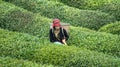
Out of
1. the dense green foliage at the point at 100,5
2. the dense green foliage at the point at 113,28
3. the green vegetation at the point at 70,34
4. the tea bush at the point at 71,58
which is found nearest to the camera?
the tea bush at the point at 71,58

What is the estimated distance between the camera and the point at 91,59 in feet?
42.4

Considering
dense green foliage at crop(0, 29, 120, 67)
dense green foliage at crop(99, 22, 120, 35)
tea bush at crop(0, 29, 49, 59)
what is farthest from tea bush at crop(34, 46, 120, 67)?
dense green foliage at crop(99, 22, 120, 35)

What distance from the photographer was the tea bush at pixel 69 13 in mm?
19969

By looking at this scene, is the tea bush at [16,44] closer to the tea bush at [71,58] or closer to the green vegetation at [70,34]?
the green vegetation at [70,34]

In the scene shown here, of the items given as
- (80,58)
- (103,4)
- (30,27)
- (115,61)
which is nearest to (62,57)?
(80,58)

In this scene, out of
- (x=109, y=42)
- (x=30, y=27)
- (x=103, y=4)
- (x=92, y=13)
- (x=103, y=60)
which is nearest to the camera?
(x=103, y=60)

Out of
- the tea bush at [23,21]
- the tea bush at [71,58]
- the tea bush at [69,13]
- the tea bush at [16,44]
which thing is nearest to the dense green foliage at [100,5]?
the tea bush at [69,13]

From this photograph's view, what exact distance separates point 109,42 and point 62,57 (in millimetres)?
3250

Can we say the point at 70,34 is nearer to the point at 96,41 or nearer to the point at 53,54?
the point at 96,41

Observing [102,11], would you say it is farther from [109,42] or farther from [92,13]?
[109,42]

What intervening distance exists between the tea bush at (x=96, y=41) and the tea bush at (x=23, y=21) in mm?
1310

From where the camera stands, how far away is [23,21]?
1831cm

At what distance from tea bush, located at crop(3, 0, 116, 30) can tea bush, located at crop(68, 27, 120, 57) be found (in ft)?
9.97

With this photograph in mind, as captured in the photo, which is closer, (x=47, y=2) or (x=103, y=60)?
(x=103, y=60)
